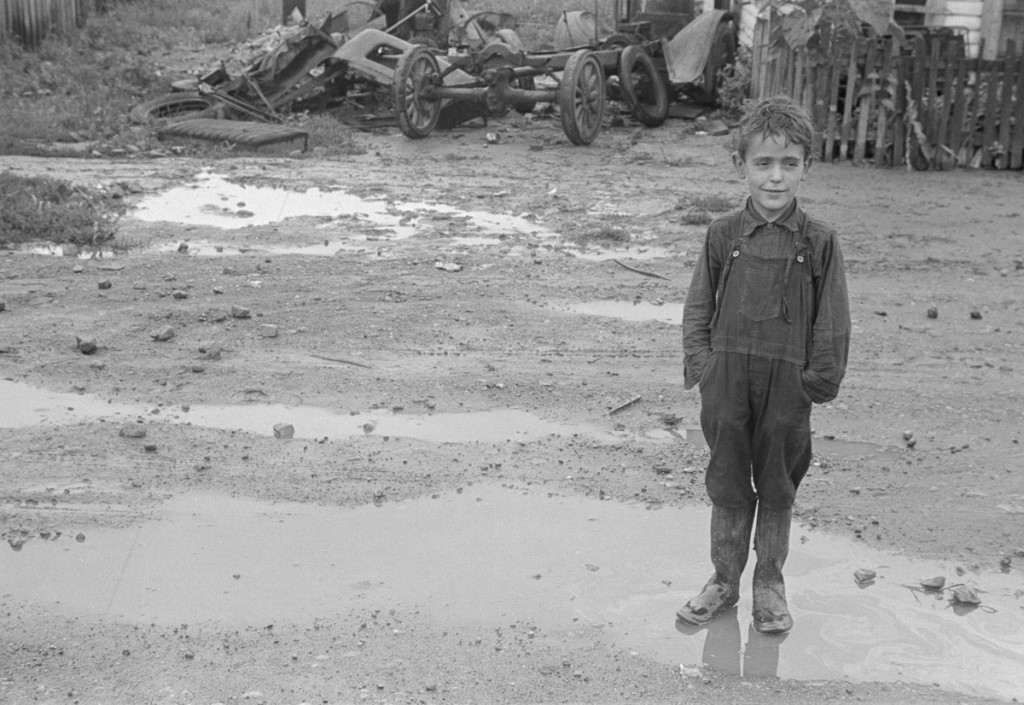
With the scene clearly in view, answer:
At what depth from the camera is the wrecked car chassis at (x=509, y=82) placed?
A: 46.1 ft

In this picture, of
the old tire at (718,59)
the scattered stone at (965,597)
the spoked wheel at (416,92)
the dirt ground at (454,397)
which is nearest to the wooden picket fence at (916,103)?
the dirt ground at (454,397)

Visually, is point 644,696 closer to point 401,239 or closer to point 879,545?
point 879,545

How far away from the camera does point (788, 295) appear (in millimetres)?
3734

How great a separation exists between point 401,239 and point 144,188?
293 centimetres

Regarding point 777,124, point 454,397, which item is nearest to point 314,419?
point 454,397

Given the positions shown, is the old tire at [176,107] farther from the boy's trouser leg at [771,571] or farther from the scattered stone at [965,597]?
the scattered stone at [965,597]

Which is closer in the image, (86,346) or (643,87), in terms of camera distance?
(86,346)

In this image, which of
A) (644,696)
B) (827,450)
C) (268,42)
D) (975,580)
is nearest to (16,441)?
(644,696)

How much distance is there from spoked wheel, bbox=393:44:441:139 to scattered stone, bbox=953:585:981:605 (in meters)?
10.8

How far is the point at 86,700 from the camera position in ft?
11.5

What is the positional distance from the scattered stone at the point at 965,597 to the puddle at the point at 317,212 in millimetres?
5502

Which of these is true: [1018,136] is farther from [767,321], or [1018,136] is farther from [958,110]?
Result: [767,321]

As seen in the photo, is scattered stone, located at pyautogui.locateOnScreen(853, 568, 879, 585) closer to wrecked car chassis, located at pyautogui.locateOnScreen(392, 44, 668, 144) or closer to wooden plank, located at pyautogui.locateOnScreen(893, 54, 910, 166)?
wooden plank, located at pyautogui.locateOnScreen(893, 54, 910, 166)

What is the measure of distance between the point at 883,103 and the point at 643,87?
4.00 metres
